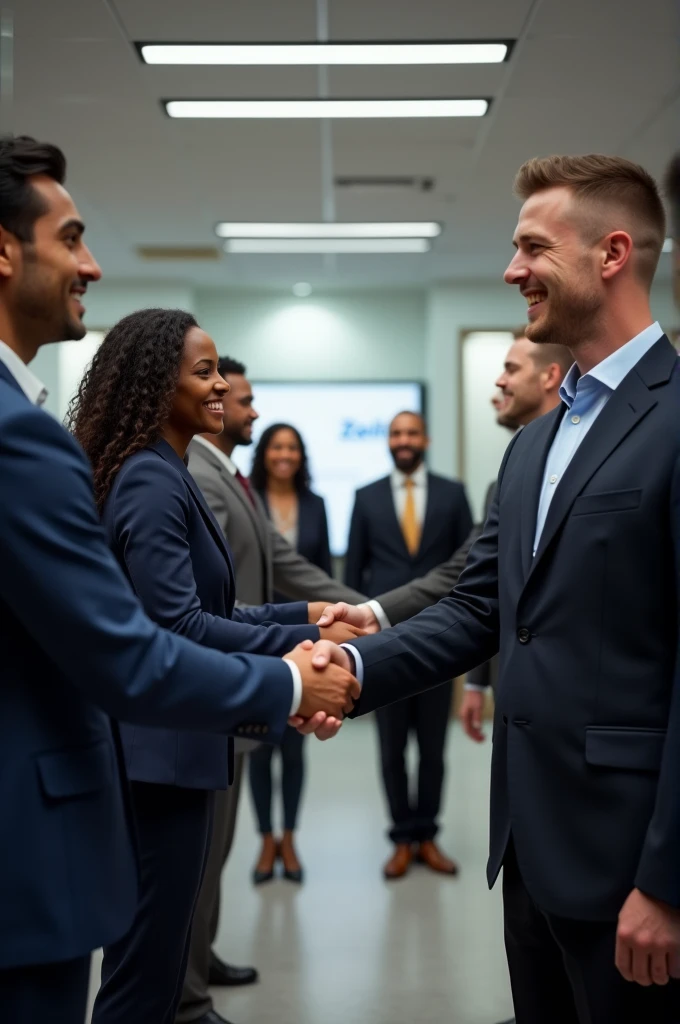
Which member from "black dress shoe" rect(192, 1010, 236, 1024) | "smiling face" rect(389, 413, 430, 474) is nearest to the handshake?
"black dress shoe" rect(192, 1010, 236, 1024)

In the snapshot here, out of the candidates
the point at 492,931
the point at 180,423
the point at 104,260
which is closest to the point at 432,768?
the point at 492,931

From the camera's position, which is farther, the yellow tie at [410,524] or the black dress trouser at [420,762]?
the yellow tie at [410,524]

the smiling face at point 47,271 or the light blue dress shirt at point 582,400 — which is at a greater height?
the smiling face at point 47,271

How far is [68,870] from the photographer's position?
1.38 metres

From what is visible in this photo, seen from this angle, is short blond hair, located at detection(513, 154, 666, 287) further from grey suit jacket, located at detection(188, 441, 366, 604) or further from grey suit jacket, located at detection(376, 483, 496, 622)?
grey suit jacket, located at detection(188, 441, 366, 604)

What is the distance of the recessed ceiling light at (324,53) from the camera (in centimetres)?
435

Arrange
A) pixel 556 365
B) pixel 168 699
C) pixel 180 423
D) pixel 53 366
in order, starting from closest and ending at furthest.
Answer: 1. pixel 168 699
2. pixel 180 423
3. pixel 556 365
4. pixel 53 366

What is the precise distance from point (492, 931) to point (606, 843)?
2.55m

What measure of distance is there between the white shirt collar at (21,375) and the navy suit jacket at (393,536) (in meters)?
3.69

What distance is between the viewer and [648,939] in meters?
1.49

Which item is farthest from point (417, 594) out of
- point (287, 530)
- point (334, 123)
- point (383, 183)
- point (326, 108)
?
point (383, 183)

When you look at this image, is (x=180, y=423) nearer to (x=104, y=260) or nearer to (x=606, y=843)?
(x=606, y=843)

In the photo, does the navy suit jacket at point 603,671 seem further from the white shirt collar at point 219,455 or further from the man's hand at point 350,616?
the white shirt collar at point 219,455

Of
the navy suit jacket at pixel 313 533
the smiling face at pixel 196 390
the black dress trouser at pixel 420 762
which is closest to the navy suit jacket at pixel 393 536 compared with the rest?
the navy suit jacket at pixel 313 533
